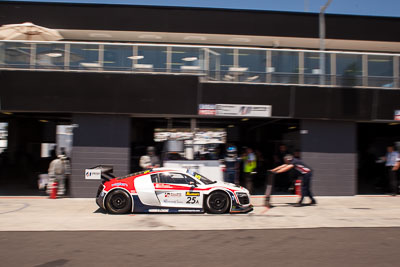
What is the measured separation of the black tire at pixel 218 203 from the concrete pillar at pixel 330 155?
5.17m

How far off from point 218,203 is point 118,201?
2.71 meters

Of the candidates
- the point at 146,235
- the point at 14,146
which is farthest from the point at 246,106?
the point at 14,146

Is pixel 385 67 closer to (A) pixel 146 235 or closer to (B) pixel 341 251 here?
(B) pixel 341 251

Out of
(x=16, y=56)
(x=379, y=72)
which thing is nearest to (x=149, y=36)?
(x=16, y=56)

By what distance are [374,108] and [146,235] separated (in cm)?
1033

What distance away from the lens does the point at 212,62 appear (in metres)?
12.4

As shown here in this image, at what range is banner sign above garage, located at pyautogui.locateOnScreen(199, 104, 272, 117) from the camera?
12266 mm

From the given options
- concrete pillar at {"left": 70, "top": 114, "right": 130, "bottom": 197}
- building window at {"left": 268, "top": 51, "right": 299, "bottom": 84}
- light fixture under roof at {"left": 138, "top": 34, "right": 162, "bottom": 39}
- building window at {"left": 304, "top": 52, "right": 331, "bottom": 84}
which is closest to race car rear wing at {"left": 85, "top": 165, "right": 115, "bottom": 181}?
concrete pillar at {"left": 70, "top": 114, "right": 130, "bottom": 197}

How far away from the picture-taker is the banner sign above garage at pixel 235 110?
12266 mm

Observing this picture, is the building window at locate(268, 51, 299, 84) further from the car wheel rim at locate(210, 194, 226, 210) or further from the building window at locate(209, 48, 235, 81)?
the car wheel rim at locate(210, 194, 226, 210)

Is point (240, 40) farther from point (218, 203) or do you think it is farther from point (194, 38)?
point (218, 203)

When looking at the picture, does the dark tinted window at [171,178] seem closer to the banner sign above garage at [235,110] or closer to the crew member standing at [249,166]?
the banner sign above garage at [235,110]

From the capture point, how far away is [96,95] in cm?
1198

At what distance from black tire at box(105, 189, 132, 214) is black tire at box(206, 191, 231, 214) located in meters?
2.16
